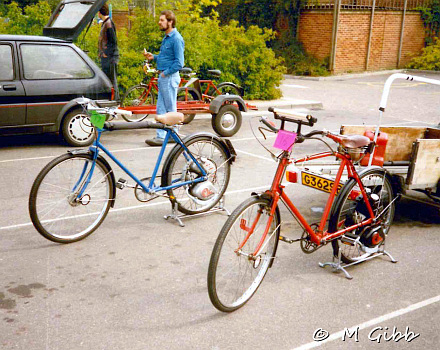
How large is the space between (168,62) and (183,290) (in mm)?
5716

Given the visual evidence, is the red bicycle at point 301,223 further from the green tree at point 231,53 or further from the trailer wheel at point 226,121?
the green tree at point 231,53

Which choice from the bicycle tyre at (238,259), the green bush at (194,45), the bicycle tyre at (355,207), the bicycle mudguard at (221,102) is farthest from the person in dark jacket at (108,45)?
the bicycle tyre at (238,259)

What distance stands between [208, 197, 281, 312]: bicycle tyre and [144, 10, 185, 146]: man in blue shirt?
5.61 metres

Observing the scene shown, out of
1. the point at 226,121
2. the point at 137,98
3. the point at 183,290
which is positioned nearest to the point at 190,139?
the point at 183,290

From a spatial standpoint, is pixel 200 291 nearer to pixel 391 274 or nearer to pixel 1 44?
pixel 391 274

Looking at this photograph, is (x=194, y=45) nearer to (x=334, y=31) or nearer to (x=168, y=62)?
(x=168, y=62)

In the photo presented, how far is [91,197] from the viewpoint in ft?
17.0

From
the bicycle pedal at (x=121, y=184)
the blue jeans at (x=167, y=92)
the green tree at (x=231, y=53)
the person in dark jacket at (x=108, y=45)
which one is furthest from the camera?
the green tree at (x=231, y=53)

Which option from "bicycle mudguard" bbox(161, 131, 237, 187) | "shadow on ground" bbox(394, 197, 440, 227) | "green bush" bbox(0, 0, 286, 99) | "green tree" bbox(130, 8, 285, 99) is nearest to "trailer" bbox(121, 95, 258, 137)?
"green bush" bbox(0, 0, 286, 99)

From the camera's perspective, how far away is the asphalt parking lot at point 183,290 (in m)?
3.68

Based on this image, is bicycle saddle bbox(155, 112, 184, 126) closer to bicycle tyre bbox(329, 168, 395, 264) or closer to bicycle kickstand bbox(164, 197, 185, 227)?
bicycle kickstand bbox(164, 197, 185, 227)

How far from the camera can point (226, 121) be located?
10.6 meters

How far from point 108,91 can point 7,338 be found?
21.2 ft

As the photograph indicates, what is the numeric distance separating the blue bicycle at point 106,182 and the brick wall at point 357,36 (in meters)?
19.8
